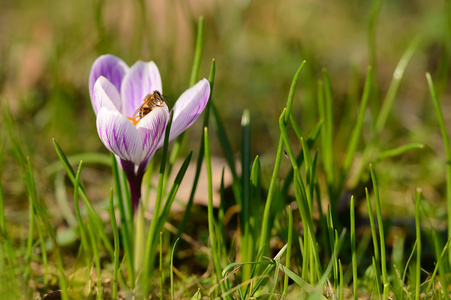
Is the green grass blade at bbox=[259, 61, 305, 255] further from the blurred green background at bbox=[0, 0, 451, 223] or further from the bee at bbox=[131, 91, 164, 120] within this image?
the blurred green background at bbox=[0, 0, 451, 223]

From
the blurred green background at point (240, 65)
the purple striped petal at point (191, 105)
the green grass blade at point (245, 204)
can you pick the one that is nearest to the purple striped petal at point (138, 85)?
the purple striped petal at point (191, 105)

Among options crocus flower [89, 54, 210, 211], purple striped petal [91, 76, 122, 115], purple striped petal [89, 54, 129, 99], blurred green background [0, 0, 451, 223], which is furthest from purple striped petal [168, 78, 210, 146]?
blurred green background [0, 0, 451, 223]

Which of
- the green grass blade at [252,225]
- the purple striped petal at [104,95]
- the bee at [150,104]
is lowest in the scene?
the green grass blade at [252,225]

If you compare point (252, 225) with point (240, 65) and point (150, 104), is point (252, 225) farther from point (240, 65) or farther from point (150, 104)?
point (240, 65)

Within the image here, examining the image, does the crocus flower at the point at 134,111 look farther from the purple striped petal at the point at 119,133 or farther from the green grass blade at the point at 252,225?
the green grass blade at the point at 252,225

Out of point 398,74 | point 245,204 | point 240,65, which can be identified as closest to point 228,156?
point 245,204

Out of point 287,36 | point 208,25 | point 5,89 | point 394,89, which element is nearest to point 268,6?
point 287,36
